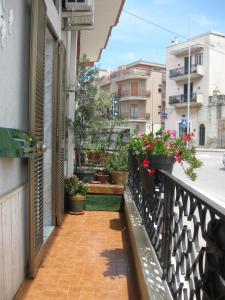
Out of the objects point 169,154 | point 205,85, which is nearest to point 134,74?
point 205,85

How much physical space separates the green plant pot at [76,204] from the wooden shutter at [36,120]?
2.00 m

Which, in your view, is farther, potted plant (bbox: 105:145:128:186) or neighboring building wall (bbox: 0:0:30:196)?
potted plant (bbox: 105:145:128:186)

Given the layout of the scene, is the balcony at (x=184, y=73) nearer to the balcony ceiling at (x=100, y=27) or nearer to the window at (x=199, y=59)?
the window at (x=199, y=59)

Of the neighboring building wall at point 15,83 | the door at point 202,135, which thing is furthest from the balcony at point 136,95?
the neighboring building wall at point 15,83

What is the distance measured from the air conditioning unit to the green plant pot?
2469mm

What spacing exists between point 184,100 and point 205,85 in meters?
2.74

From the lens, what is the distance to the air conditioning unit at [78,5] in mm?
4449

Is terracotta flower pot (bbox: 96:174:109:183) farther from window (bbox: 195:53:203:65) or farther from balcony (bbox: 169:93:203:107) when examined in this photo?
window (bbox: 195:53:203:65)

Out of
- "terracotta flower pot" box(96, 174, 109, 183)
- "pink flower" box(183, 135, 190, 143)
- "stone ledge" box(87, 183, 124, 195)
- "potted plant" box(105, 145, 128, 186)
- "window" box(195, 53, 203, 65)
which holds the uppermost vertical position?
"window" box(195, 53, 203, 65)

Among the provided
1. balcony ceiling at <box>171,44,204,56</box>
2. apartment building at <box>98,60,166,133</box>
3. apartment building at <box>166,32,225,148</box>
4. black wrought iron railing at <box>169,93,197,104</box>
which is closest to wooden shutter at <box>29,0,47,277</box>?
apartment building at <box>166,32,225,148</box>

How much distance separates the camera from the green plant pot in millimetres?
5086

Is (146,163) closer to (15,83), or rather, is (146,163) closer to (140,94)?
(15,83)

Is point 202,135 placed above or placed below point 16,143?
above

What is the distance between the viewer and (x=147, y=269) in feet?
8.51
